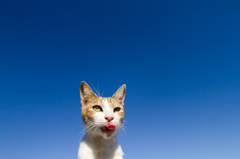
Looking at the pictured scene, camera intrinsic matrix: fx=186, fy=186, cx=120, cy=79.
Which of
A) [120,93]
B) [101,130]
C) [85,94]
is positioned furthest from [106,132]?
[120,93]

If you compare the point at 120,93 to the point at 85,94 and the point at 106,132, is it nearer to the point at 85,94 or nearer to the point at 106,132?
the point at 85,94

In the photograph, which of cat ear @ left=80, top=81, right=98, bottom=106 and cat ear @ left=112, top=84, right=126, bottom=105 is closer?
cat ear @ left=80, top=81, right=98, bottom=106

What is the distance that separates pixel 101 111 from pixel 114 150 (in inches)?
38.1

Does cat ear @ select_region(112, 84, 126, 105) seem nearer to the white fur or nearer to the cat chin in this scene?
the white fur

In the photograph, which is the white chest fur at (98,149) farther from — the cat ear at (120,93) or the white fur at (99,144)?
the cat ear at (120,93)

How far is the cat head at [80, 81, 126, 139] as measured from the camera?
4191 mm

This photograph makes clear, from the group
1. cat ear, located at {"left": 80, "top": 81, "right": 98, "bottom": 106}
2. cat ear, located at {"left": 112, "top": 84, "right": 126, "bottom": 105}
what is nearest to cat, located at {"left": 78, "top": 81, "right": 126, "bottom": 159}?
cat ear, located at {"left": 80, "top": 81, "right": 98, "bottom": 106}

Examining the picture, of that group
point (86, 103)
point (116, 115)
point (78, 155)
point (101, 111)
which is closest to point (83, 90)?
point (86, 103)

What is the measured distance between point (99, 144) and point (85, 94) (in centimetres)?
140

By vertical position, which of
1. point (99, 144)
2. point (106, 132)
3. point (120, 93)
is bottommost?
point (99, 144)

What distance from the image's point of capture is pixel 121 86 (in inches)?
213

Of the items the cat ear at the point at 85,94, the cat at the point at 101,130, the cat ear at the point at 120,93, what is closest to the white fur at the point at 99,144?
the cat at the point at 101,130

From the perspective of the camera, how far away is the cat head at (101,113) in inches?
165

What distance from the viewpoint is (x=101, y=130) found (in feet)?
13.8
